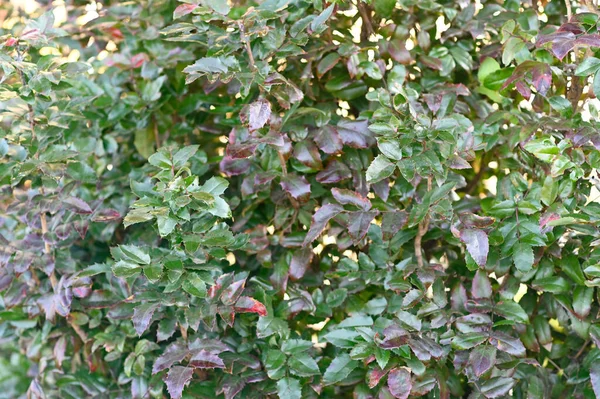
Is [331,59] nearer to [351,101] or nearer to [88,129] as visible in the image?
[351,101]

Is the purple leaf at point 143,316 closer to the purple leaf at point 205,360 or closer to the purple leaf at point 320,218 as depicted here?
the purple leaf at point 205,360

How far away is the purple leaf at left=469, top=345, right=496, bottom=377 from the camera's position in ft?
4.25

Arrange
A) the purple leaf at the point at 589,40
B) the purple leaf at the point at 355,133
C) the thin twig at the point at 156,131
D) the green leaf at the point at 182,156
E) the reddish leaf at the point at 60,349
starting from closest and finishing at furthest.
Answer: the purple leaf at the point at 589,40, the green leaf at the point at 182,156, the purple leaf at the point at 355,133, the reddish leaf at the point at 60,349, the thin twig at the point at 156,131

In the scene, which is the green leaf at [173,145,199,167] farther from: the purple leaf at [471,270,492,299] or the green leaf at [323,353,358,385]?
the purple leaf at [471,270,492,299]

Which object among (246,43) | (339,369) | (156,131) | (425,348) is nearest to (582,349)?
(425,348)

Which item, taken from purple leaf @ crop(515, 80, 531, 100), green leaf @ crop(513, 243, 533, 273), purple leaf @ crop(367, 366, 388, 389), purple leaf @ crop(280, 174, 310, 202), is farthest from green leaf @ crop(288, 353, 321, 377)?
purple leaf @ crop(515, 80, 531, 100)

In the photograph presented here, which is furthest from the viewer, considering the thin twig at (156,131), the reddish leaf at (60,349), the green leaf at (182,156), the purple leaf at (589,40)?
the thin twig at (156,131)

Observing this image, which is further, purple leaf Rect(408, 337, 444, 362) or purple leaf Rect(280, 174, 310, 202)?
purple leaf Rect(280, 174, 310, 202)

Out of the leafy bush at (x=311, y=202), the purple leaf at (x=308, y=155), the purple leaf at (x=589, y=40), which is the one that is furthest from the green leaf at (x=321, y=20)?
the purple leaf at (x=589, y=40)

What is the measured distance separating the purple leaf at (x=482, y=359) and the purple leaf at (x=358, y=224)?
31 centimetres

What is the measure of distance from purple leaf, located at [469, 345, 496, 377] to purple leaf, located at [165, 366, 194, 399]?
0.54 meters

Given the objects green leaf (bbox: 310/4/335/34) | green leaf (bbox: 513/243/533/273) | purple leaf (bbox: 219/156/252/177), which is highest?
green leaf (bbox: 310/4/335/34)

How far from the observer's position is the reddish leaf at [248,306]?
1353 mm

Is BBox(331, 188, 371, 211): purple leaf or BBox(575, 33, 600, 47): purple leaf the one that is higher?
BBox(575, 33, 600, 47): purple leaf
